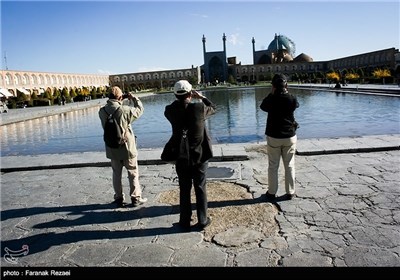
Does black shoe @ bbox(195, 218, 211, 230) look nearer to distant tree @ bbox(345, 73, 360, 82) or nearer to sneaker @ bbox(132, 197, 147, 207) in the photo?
sneaker @ bbox(132, 197, 147, 207)

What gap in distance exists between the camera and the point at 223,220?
331 centimetres

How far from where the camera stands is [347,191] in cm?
391

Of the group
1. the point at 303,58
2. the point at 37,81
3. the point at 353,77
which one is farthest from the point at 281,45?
the point at 37,81

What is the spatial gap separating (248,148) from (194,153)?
368 cm

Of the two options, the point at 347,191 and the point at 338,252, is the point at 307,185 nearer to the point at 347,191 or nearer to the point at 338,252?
the point at 347,191

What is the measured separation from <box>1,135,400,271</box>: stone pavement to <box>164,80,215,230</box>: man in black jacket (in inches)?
10.2

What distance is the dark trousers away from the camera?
309 cm

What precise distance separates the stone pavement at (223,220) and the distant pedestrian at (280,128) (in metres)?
0.25

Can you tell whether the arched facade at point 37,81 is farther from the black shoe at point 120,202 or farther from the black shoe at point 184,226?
the black shoe at point 184,226

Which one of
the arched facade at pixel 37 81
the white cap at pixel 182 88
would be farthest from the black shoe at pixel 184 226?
the arched facade at pixel 37 81

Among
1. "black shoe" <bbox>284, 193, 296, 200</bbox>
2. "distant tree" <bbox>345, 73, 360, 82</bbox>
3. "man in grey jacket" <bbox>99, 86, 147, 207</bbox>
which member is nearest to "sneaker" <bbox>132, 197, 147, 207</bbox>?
"man in grey jacket" <bbox>99, 86, 147, 207</bbox>

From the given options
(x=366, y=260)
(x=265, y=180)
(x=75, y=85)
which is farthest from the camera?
(x=75, y=85)
